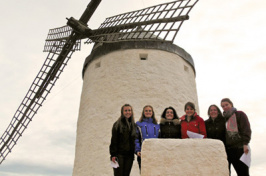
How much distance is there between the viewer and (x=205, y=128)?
3.85 metres

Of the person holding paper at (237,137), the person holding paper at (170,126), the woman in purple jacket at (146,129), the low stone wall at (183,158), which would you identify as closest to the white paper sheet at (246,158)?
the person holding paper at (237,137)

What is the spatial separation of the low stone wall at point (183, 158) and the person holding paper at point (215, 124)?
861 mm

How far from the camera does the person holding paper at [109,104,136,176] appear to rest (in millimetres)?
3777

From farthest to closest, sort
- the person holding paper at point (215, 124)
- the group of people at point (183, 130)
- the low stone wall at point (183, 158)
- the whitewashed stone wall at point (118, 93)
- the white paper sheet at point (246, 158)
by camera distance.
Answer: the whitewashed stone wall at point (118, 93) < the person holding paper at point (215, 124) < the group of people at point (183, 130) < the white paper sheet at point (246, 158) < the low stone wall at point (183, 158)

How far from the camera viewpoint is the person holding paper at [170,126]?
12.6 ft

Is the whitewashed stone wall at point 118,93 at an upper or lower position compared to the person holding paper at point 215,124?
upper

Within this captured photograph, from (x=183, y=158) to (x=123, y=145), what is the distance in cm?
112

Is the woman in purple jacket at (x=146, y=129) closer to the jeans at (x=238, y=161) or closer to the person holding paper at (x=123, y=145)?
the person holding paper at (x=123, y=145)

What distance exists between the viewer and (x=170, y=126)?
12.8 feet

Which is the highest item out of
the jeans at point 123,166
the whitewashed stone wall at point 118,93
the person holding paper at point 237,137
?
the whitewashed stone wall at point 118,93

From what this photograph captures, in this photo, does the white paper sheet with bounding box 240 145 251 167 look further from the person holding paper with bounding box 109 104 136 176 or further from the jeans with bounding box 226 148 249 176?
the person holding paper with bounding box 109 104 136 176

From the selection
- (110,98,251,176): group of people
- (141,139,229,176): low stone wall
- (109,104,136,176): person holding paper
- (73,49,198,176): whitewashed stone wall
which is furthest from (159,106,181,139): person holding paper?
(73,49,198,176): whitewashed stone wall

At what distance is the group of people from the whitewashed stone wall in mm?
3049

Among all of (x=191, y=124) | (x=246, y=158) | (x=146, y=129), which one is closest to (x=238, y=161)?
(x=246, y=158)
